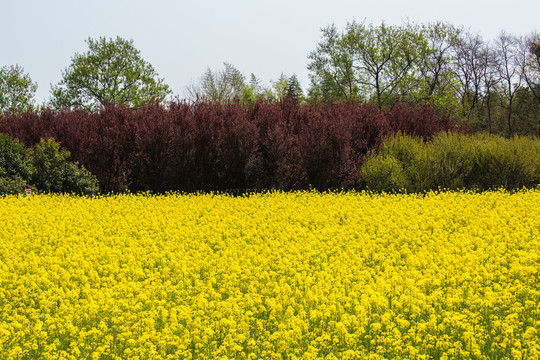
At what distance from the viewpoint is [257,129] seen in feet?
52.9

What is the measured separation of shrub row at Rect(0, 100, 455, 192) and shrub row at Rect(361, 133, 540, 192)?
0.98m

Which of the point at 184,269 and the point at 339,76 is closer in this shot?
the point at 184,269

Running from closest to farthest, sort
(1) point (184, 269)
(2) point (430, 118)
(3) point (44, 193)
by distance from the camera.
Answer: (1) point (184, 269), (3) point (44, 193), (2) point (430, 118)

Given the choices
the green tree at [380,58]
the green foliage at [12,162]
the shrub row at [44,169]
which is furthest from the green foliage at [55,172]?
the green tree at [380,58]

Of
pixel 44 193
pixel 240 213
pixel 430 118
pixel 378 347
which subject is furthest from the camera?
pixel 430 118

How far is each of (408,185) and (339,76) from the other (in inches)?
1074

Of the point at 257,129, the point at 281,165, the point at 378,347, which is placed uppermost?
the point at 257,129

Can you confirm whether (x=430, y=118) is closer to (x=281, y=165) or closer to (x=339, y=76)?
(x=281, y=165)

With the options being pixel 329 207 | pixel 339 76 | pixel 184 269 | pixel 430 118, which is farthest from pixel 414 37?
pixel 184 269

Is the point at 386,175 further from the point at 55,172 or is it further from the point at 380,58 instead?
the point at 380,58

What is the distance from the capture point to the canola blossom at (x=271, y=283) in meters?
4.89

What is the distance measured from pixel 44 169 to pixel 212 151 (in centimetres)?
478

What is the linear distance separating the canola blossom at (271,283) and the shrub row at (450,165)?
3753 mm

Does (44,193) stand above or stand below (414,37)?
below
